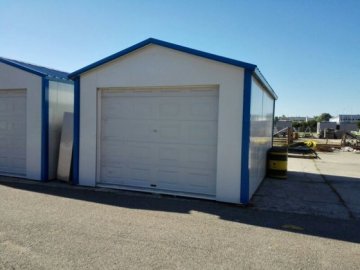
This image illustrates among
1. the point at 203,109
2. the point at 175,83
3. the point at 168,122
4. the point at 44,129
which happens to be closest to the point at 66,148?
the point at 44,129

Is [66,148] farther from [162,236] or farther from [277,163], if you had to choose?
[277,163]

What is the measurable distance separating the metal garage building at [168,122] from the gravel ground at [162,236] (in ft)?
2.79

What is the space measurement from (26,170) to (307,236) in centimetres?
829

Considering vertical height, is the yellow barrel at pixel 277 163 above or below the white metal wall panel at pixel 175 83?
below

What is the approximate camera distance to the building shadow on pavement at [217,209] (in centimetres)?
577

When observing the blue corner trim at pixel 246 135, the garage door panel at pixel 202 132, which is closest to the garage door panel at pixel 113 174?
the garage door panel at pixel 202 132

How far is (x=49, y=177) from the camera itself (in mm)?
9703

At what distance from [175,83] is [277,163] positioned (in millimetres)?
5759

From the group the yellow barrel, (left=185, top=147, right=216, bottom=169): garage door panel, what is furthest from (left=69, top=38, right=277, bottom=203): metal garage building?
the yellow barrel

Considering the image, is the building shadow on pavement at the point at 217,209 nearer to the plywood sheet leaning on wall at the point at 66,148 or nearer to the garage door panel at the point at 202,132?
the plywood sheet leaning on wall at the point at 66,148

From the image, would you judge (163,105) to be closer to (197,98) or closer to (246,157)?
(197,98)

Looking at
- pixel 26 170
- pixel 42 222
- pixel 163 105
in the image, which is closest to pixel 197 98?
pixel 163 105

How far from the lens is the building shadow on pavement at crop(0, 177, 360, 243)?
5.77 metres

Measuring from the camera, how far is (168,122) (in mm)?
8172
